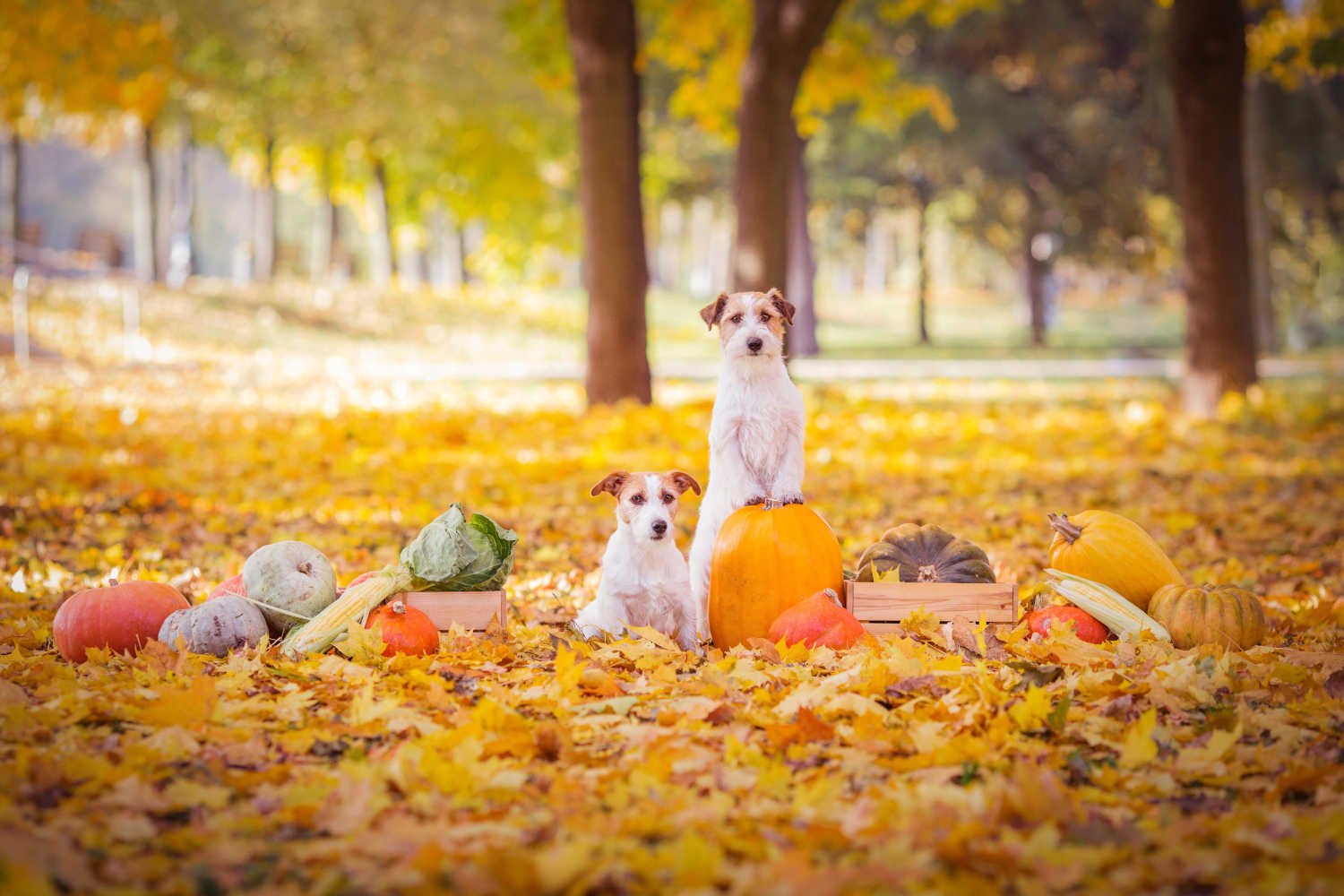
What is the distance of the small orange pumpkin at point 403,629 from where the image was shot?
4.71m

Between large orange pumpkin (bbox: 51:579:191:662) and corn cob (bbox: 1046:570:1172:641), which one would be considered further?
corn cob (bbox: 1046:570:1172:641)

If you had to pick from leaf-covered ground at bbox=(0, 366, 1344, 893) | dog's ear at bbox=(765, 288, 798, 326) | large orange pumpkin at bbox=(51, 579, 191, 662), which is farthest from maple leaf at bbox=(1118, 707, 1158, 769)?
large orange pumpkin at bbox=(51, 579, 191, 662)

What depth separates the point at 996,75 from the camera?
3095 cm

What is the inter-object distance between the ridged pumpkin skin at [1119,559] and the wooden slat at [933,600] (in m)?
0.47

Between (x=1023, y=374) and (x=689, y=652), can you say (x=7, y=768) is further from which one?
(x=1023, y=374)

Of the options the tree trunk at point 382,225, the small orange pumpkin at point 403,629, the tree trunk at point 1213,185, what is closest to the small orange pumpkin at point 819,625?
the small orange pumpkin at point 403,629

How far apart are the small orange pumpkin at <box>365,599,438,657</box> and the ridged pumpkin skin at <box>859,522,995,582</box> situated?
1.87 m

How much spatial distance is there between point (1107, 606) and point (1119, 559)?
14.5 inches

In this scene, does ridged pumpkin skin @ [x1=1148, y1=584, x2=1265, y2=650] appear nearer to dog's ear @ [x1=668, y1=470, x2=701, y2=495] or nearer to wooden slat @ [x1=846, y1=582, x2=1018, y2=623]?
wooden slat @ [x1=846, y1=582, x2=1018, y2=623]

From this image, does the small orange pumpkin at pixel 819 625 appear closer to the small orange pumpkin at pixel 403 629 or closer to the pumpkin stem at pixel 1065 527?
the pumpkin stem at pixel 1065 527

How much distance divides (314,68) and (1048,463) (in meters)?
24.4

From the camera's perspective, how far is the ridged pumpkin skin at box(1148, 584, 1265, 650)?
477 centimetres

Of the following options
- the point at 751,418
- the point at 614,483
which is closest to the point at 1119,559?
the point at 751,418

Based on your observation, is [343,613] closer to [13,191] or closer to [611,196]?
[611,196]
